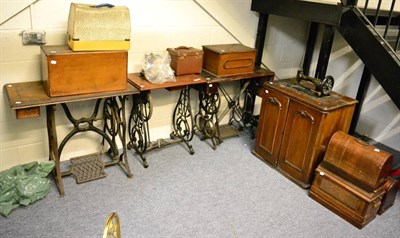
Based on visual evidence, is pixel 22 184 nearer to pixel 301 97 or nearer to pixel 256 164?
pixel 256 164

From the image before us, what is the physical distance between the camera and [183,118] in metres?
3.48

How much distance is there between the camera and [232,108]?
3.81 m

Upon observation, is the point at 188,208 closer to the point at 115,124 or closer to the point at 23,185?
the point at 115,124

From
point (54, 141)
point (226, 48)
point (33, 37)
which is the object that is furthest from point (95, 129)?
point (226, 48)

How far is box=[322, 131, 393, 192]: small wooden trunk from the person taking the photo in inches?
92.3

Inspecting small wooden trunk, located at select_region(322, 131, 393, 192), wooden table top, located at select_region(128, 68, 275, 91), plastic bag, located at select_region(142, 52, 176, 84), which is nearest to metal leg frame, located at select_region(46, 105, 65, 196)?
wooden table top, located at select_region(128, 68, 275, 91)

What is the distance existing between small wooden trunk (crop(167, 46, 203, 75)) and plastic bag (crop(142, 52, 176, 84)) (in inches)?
2.7

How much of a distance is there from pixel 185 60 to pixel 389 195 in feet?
6.51

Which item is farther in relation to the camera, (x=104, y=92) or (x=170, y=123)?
(x=170, y=123)

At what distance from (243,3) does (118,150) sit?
1.96 m

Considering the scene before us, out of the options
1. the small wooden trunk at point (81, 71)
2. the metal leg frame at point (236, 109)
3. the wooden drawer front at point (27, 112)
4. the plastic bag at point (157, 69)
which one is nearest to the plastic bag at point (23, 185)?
the wooden drawer front at point (27, 112)

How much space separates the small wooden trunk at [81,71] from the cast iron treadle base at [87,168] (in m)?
0.74

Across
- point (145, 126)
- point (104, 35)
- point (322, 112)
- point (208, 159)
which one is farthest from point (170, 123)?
point (322, 112)

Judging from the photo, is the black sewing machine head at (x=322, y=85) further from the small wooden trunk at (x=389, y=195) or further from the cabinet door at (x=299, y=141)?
the small wooden trunk at (x=389, y=195)
